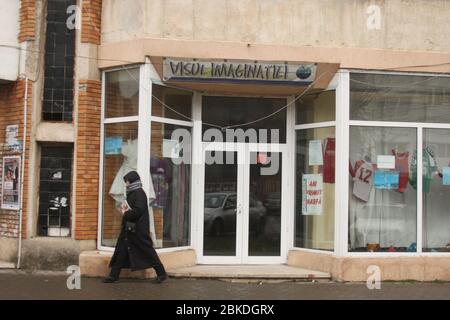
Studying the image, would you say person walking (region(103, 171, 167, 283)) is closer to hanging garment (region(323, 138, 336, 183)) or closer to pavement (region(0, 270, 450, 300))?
pavement (region(0, 270, 450, 300))

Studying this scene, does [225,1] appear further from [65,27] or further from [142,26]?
[65,27]

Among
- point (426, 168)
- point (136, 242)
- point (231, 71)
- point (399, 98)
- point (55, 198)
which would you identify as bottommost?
point (136, 242)

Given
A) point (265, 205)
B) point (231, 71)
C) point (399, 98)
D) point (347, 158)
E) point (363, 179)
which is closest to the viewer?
point (231, 71)

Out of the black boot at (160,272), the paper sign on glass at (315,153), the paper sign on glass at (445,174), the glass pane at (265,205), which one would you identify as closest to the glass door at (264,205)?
the glass pane at (265,205)

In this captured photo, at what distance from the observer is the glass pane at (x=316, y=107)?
1097 centimetres

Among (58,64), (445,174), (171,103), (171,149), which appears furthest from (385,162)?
(58,64)

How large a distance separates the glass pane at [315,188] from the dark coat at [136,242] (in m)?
2.86

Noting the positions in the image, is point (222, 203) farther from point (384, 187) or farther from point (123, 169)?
point (384, 187)

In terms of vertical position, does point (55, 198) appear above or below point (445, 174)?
below

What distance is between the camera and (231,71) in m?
10.5

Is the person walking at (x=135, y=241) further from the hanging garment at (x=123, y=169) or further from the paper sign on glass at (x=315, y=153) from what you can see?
the paper sign on glass at (x=315, y=153)

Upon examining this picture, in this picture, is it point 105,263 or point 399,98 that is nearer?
point 105,263

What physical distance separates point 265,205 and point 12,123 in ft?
15.5
